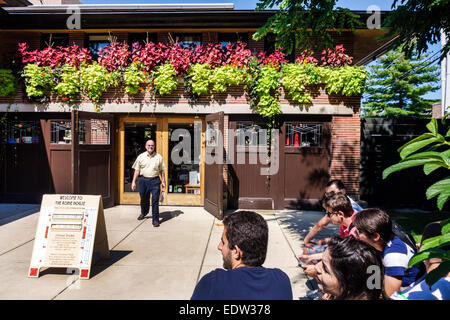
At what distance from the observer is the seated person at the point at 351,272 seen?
1684mm

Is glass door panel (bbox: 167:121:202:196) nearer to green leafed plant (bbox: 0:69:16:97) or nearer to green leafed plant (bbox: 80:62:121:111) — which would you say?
green leafed plant (bbox: 80:62:121:111)

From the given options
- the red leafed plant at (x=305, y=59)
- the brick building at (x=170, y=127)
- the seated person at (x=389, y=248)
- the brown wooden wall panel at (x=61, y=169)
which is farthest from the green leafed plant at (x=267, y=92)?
the seated person at (x=389, y=248)

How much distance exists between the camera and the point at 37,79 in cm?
844

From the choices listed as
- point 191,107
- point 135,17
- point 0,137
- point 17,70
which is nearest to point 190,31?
point 135,17

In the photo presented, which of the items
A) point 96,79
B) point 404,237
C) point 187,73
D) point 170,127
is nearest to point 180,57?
point 187,73

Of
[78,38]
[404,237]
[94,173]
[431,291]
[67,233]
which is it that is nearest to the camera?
[431,291]

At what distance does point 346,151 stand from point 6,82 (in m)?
10.2

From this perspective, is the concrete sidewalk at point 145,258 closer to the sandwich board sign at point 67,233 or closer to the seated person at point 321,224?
the sandwich board sign at point 67,233

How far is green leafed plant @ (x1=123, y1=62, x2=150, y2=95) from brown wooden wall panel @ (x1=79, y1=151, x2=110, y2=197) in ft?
6.62

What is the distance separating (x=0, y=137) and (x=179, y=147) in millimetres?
5482

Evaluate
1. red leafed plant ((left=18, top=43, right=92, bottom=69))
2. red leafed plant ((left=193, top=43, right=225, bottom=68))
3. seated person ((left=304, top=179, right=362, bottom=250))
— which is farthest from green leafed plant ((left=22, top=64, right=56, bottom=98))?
seated person ((left=304, top=179, right=362, bottom=250))

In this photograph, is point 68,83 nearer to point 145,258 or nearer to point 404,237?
point 145,258

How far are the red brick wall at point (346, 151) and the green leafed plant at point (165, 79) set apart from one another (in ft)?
15.9

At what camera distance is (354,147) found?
8781 millimetres
